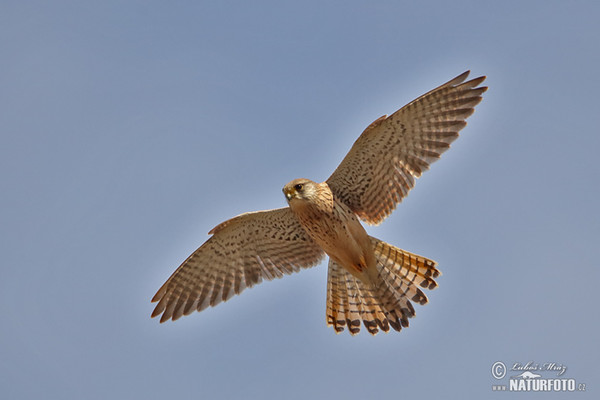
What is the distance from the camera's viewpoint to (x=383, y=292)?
13023 mm

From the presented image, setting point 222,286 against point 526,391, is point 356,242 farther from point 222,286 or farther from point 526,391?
point 526,391

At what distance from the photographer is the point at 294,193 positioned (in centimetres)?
1255

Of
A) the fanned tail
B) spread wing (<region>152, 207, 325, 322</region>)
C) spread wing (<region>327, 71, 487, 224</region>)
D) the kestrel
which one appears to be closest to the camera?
spread wing (<region>327, 71, 487, 224</region>)

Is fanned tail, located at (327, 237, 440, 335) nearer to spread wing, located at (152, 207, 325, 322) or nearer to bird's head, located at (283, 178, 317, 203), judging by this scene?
spread wing, located at (152, 207, 325, 322)

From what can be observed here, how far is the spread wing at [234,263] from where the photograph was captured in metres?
13.5

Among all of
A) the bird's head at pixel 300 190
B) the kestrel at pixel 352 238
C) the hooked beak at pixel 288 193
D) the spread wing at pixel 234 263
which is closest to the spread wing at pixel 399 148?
the kestrel at pixel 352 238

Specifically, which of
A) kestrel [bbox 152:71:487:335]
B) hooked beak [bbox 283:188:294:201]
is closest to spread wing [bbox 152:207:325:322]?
kestrel [bbox 152:71:487:335]

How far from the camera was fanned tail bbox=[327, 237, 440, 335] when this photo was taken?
1281 centimetres

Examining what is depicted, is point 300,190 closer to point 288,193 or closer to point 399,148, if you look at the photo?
point 288,193

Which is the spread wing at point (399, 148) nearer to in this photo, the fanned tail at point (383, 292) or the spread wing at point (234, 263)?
the fanned tail at point (383, 292)

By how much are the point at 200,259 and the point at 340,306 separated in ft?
7.22

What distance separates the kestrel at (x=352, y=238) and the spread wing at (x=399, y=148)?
14 millimetres

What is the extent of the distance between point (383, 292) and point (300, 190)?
192 cm

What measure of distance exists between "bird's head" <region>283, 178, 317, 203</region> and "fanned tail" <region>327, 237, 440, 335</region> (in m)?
1.16
